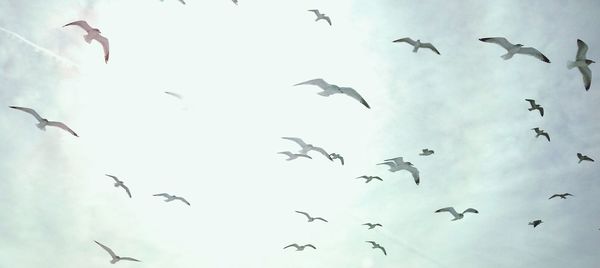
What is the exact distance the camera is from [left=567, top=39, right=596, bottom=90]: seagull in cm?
3603

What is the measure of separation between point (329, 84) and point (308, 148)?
11964 mm

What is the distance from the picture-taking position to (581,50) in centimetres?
3631

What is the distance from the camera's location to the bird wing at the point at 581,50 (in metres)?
35.5

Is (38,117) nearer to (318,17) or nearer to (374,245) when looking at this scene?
(318,17)

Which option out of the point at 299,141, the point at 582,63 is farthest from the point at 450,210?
the point at 582,63

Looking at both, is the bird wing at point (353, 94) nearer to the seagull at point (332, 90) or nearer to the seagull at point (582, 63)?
the seagull at point (332, 90)

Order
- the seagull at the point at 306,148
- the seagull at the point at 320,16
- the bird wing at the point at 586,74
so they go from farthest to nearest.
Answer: the seagull at the point at 320,16, the seagull at the point at 306,148, the bird wing at the point at 586,74

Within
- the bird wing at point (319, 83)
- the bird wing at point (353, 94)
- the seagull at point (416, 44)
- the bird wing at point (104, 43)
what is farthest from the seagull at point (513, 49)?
the bird wing at point (104, 43)

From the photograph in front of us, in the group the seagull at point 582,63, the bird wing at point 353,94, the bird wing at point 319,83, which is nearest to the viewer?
the seagull at point 582,63

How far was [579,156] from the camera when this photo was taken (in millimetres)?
55156

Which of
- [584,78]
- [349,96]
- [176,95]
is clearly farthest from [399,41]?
[176,95]

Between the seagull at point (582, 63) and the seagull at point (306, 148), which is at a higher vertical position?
the seagull at point (582, 63)

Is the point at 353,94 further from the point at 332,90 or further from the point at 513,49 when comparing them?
the point at 513,49

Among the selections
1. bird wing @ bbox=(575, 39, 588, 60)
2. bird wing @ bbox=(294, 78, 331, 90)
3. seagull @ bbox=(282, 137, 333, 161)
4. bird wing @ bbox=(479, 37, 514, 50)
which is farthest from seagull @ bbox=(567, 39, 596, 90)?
seagull @ bbox=(282, 137, 333, 161)
